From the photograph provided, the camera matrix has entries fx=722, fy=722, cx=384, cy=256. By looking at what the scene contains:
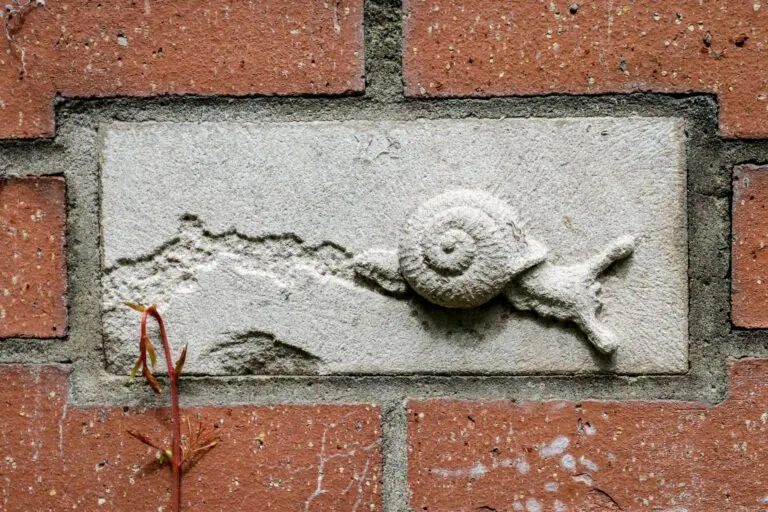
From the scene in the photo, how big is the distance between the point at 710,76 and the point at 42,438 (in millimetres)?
591

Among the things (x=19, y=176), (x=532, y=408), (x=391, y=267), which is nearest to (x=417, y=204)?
(x=391, y=267)

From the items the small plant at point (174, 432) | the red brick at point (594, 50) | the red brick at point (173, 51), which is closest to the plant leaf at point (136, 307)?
the small plant at point (174, 432)

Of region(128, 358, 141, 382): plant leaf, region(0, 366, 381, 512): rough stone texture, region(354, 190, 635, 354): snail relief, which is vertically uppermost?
region(354, 190, 635, 354): snail relief

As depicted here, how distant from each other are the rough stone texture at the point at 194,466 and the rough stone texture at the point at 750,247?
0.30 meters

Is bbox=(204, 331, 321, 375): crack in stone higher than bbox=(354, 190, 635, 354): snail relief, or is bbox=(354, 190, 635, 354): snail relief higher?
bbox=(354, 190, 635, 354): snail relief

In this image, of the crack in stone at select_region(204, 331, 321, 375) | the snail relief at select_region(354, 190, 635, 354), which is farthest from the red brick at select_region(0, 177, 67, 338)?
the snail relief at select_region(354, 190, 635, 354)

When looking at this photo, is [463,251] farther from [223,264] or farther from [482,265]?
[223,264]

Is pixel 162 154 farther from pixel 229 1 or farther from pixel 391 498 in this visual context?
pixel 391 498

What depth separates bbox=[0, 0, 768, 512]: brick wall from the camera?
55cm

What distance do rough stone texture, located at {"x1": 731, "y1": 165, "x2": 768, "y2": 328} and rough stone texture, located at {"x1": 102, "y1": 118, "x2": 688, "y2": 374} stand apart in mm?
43

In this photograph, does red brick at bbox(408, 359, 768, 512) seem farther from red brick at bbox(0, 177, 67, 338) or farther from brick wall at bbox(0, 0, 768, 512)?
red brick at bbox(0, 177, 67, 338)

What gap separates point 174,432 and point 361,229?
0.21 m

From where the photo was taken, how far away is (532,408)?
0.56 meters

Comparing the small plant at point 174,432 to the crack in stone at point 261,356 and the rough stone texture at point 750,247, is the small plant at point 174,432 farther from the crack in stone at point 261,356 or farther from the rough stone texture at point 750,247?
the rough stone texture at point 750,247
